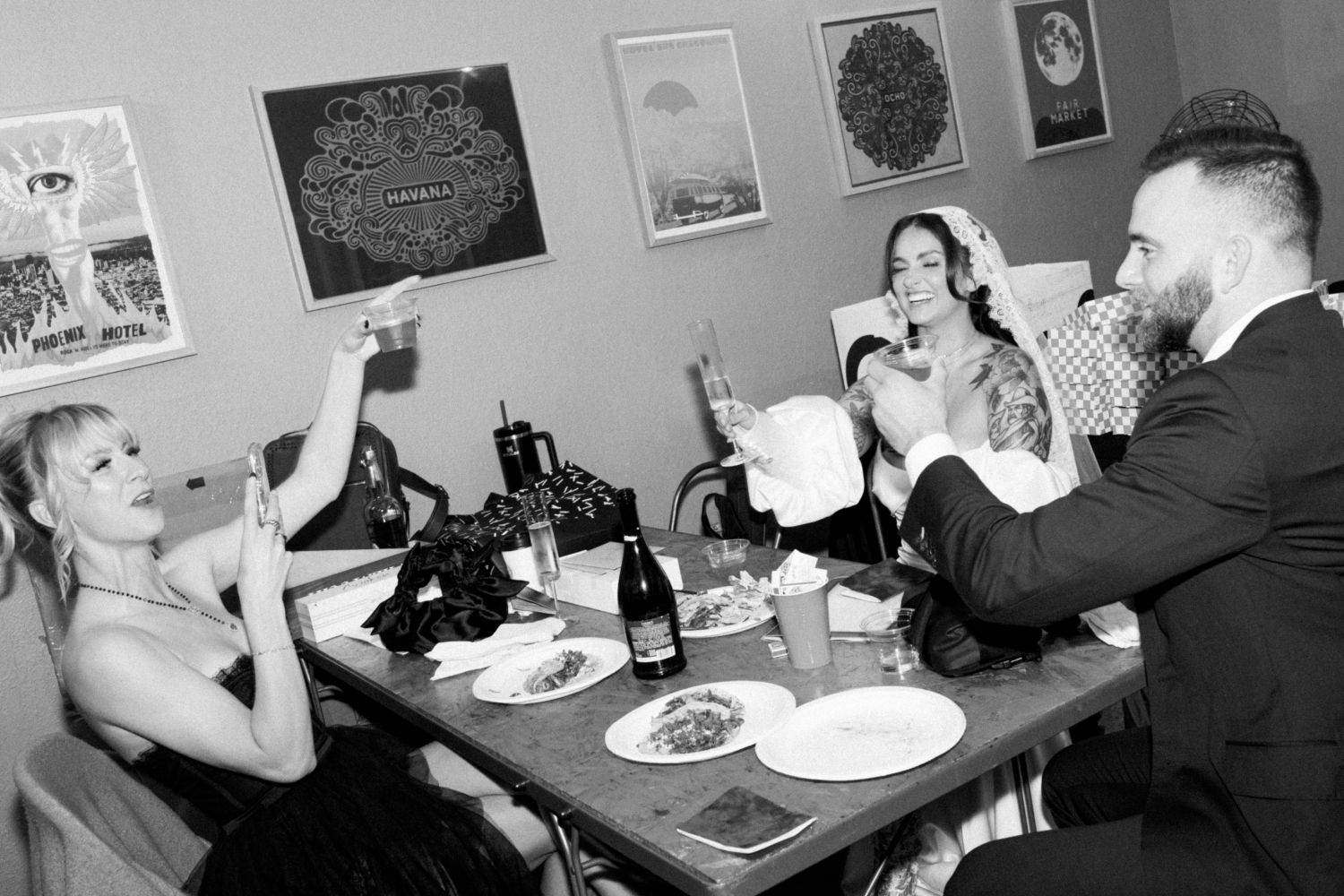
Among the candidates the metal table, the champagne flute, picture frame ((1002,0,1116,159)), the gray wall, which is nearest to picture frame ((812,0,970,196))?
the gray wall

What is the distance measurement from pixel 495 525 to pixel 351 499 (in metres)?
0.62

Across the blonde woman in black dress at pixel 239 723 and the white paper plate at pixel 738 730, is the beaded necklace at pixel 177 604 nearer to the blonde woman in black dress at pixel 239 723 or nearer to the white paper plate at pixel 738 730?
the blonde woman in black dress at pixel 239 723

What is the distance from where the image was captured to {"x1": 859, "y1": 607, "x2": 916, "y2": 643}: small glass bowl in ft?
6.34

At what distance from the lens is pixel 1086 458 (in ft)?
7.37

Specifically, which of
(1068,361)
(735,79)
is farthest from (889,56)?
(1068,361)

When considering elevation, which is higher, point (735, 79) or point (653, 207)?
point (735, 79)

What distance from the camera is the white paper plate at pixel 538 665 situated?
6.59ft

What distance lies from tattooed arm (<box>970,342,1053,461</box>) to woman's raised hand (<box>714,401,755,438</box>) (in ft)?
1.81

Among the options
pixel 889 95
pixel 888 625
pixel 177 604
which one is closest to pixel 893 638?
pixel 888 625

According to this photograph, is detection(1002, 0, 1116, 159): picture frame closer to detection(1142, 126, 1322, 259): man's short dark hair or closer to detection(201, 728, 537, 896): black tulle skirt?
detection(1142, 126, 1322, 259): man's short dark hair

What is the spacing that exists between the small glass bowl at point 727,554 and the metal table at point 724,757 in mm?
462

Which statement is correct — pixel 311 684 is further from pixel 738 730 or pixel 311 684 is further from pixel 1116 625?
pixel 1116 625

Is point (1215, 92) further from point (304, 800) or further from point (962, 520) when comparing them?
point (304, 800)

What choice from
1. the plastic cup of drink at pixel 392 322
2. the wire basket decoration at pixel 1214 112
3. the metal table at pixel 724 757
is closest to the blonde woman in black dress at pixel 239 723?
the metal table at pixel 724 757
